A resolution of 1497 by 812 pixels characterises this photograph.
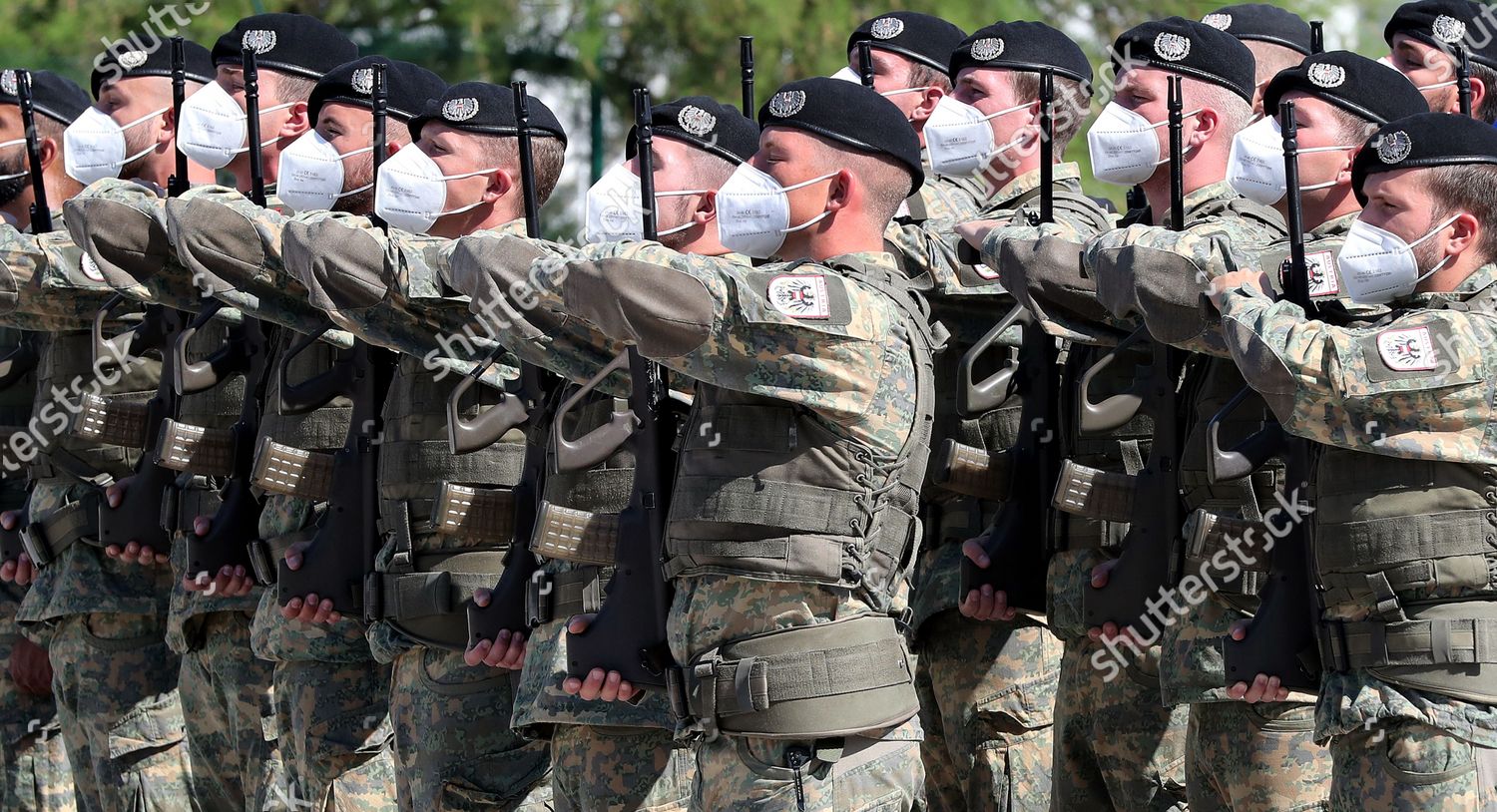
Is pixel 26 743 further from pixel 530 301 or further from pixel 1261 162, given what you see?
pixel 1261 162

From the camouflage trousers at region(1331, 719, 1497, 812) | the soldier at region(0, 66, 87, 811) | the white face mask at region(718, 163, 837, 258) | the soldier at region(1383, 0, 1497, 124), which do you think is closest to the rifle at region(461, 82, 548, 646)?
the white face mask at region(718, 163, 837, 258)

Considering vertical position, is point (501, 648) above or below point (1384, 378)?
below

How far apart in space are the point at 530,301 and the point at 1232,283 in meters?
1.77

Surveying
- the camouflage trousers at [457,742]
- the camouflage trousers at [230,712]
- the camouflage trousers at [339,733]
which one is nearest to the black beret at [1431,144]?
the camouflage trousers at [457,742]

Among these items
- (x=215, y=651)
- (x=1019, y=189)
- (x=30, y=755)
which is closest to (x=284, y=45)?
(x=215, y=651)

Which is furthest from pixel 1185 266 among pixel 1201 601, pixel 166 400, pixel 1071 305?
pixel 166 400

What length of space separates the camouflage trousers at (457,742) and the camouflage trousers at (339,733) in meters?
0.40

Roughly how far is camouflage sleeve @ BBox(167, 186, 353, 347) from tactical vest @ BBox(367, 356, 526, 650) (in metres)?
0.45

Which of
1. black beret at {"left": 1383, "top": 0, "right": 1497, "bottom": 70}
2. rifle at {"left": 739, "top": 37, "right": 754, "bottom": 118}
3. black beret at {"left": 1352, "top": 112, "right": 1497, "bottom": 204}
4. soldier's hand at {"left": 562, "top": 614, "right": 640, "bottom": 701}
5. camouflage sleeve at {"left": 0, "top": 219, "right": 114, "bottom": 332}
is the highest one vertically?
black beret at {"left": 1383, "top": 0, "right": 1497, "bottom": 70}

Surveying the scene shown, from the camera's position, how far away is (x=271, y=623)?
6.90 meters

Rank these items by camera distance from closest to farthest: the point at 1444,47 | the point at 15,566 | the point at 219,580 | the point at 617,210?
the point at 617,210 < the point at 1444,47 < the point at 219,580 < the point at 15,566

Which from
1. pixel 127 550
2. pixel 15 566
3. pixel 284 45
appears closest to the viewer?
pixel 284 45

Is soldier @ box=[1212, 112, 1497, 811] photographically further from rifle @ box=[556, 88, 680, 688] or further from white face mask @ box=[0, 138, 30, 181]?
white face mask @ box=[0, 138, 30, 181]

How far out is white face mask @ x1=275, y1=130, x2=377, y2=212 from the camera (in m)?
6.71
